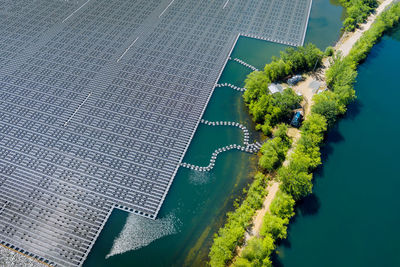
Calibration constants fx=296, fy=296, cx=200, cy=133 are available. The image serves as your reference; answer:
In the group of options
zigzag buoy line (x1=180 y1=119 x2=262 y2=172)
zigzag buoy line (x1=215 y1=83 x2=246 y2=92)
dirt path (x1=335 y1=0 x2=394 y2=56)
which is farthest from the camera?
dirt path (x1=335 y1=0 x2=394 y2=56)

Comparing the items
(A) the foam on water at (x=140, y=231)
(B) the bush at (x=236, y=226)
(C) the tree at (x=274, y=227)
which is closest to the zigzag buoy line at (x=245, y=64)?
(B) the bush at (x=236, y=226)

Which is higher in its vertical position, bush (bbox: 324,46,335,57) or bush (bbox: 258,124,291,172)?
bush (bbox: 324,46,335,57)

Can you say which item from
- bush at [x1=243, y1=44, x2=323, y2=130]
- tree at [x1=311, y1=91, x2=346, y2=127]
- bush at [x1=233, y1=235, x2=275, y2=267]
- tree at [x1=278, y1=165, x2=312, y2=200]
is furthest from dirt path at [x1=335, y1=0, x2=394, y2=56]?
bush at [x1=233, y1=235, x2=275, y2=267]

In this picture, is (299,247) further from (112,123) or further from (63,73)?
(63,73)

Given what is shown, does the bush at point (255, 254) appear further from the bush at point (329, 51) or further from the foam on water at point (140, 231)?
the bush at point (329, 51)

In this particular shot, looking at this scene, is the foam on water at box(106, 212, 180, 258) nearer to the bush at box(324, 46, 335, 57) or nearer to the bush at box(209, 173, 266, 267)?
the bush at box(209, 173, 266, 267)

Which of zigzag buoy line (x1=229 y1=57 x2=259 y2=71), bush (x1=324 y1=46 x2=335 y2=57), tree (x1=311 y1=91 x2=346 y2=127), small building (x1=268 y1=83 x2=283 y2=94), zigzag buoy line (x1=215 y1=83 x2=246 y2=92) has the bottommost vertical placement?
zigzag buoy line (x1=215 y1=83 x2=246 y2=92)

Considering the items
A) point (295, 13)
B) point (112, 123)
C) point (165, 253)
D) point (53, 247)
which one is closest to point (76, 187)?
point (53, 247)
